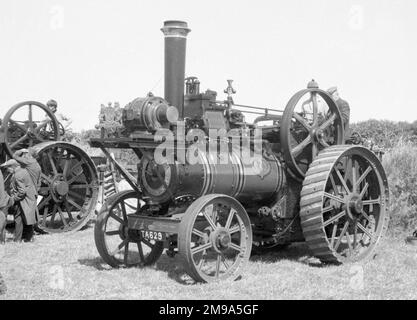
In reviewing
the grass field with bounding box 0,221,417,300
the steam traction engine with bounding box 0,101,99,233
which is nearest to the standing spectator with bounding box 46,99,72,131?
the steam traction engine with bounding box 0,101,99,233

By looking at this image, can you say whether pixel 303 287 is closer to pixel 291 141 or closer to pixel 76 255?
pixel 291 141

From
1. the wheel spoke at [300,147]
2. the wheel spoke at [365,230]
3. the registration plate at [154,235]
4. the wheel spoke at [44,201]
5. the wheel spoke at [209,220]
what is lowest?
the wheel spoke at [44,201]

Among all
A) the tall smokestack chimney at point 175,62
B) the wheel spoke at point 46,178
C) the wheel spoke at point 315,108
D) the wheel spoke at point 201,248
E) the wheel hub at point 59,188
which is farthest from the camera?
the wheel hub at point 59,188

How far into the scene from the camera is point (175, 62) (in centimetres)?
730

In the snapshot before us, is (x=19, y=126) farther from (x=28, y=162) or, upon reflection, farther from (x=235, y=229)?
(x=235, y=229)

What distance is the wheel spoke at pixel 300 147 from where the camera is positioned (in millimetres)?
7848

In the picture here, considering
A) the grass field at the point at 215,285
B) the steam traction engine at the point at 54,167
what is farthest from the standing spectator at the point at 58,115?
the grass field at the point at 215,285

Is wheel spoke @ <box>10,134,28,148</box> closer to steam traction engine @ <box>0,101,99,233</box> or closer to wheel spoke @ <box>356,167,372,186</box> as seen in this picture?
steam traction engine @ <box>0,101,99,233</box>

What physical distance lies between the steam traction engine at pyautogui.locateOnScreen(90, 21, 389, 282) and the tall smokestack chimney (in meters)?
0.01

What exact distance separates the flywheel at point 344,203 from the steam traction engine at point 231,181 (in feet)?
0.04

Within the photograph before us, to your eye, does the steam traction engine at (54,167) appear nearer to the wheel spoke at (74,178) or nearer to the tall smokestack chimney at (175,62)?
the wheel spoke at (74,178)

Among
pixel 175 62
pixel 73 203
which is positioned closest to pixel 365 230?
pixel 175 62

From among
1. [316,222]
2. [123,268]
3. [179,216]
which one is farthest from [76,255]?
[316,222]

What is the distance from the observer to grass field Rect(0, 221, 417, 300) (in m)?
6.22
